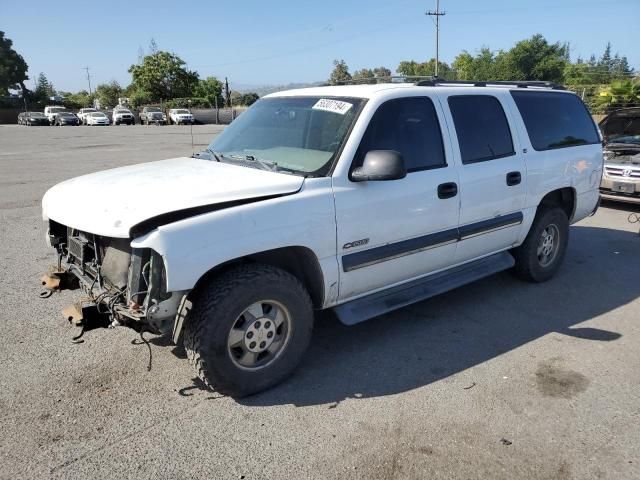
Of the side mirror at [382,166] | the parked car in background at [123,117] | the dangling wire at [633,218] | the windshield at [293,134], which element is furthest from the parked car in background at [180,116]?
the side mirror at [382,166]

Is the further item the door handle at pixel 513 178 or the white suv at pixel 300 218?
the door handle at pixel 513 178

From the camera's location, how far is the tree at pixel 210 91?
67.5 meters

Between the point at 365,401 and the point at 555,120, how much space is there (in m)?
3.69

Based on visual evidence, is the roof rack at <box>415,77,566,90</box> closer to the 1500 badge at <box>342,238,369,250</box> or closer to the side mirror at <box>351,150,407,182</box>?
the side mirror at <box>351,150,407,182</box>

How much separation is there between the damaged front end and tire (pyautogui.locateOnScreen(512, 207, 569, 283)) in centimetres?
362

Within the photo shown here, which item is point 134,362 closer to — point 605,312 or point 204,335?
point 204,335

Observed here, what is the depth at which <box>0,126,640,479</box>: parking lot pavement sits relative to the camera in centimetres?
273

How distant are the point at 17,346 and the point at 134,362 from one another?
96 cm

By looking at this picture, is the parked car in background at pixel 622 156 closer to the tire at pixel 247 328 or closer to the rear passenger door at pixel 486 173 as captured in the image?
the rear passenger door at pixel 486 173

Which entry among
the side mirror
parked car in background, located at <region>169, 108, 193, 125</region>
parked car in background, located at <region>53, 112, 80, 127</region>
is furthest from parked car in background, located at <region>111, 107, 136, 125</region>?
the side mirror

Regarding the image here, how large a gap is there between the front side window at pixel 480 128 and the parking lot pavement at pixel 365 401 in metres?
1.43

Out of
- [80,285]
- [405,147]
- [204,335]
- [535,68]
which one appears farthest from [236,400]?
[535,68]

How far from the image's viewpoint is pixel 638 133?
1055cm

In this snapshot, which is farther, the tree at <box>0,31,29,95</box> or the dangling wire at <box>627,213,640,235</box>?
the tree at <box>0,31,29,95</box>
